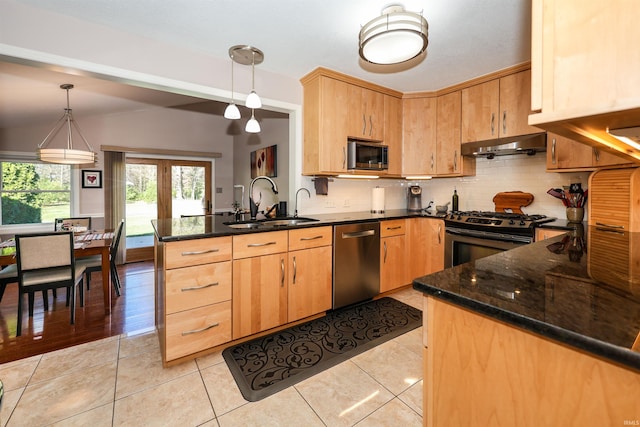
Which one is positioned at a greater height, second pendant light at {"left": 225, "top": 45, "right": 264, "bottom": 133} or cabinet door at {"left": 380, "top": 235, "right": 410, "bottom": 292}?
second pendant light at {"left": 225, "top": 45, "right": 264, "bottom": 133}

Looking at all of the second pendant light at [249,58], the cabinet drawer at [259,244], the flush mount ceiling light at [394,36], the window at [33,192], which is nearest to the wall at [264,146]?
the second pendant light at [249,58]

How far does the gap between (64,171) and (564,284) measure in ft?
20.9

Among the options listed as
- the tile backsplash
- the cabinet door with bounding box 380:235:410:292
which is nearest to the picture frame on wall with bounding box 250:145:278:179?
the tile backsplash

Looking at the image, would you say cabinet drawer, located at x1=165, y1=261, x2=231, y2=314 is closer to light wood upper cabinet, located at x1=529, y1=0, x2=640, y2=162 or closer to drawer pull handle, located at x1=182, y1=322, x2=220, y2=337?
drawer pull handle, located at x1=182, y1=322, x2=220, y2=337

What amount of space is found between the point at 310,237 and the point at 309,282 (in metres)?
0.41

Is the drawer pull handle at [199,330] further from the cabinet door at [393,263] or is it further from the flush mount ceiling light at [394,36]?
the flush mount ceiling light at [394,36]

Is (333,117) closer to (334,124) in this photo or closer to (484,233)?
(334,124)

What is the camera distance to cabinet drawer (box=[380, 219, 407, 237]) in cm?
304

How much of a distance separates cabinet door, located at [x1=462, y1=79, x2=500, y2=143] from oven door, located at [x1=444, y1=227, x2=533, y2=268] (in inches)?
41.5

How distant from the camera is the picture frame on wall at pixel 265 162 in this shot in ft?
16.2

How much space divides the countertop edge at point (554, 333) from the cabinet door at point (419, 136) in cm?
294

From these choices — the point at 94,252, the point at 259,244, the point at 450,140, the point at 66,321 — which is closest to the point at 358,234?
the point at 259,244

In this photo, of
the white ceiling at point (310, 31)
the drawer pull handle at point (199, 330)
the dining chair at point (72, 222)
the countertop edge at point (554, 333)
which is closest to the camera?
the countertop edge at point (554, 333)

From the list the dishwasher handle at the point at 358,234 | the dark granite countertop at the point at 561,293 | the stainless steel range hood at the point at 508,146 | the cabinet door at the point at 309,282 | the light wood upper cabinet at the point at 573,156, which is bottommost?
the cabinet door at the point at 309,282
